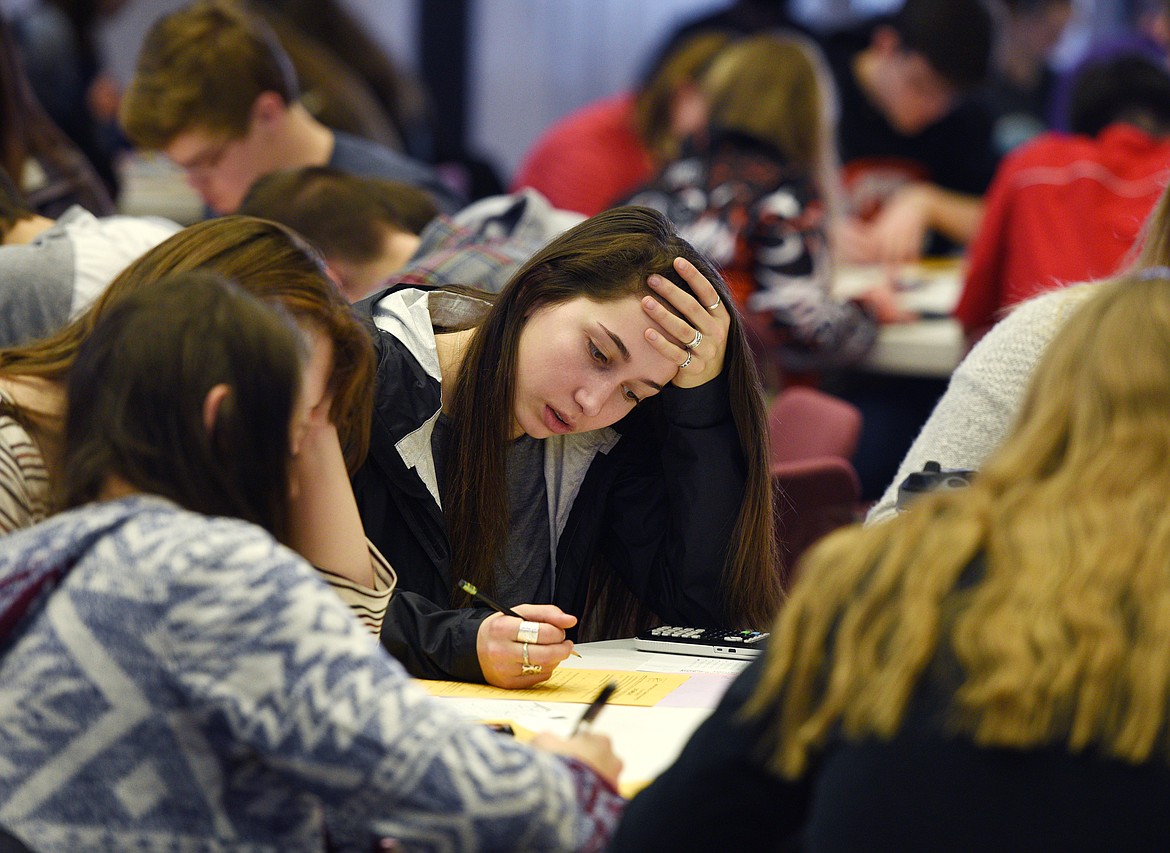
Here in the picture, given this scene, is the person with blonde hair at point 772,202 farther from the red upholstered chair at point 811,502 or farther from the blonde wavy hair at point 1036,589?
the blonde wavy hair at point 1036,589

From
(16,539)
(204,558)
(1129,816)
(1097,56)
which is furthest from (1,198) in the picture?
(1097,56)

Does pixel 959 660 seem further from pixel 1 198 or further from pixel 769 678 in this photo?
pixel 1 198

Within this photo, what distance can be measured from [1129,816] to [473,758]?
0.53 meters

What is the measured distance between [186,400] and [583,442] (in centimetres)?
110

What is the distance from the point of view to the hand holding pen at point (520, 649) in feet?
6.15

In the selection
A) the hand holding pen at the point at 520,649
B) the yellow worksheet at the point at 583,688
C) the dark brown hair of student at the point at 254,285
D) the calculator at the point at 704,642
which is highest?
the dark brown hair of student at the point at 254,285

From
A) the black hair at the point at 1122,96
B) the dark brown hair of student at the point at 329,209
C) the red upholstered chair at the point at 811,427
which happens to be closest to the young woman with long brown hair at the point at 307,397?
the dark brown hair of student at the point at 329,209

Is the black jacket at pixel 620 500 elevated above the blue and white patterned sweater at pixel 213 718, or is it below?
below

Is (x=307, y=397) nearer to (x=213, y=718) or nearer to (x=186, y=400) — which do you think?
(x=186, y=400)

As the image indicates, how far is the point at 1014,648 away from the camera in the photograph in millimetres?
1094

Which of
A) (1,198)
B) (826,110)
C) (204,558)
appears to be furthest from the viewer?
(826,110)

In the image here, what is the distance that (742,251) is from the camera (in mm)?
3893

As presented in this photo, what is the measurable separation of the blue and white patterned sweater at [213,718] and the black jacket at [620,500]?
0.77 meters

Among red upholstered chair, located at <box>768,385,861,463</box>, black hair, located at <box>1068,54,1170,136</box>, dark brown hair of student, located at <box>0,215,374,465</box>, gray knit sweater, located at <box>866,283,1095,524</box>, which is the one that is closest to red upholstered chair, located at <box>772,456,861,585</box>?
red upholstered chair, located at <box>768,385,861,463</box>
